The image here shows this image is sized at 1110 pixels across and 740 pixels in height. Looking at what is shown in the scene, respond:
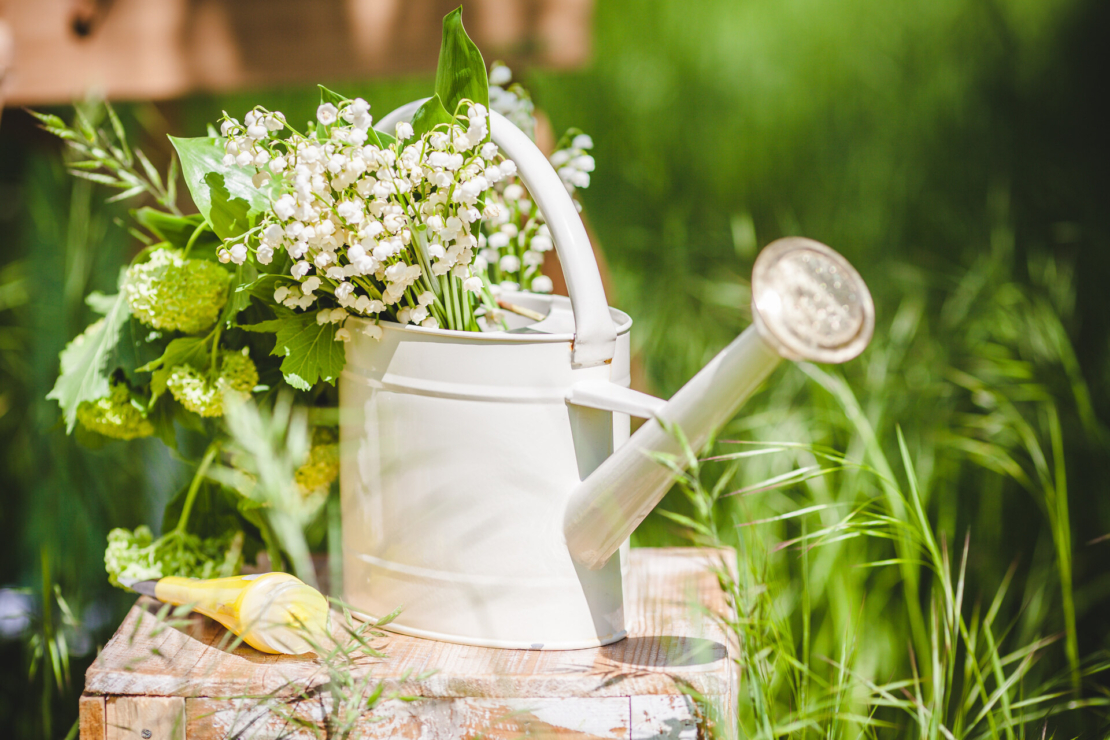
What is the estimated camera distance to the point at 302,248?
741mm

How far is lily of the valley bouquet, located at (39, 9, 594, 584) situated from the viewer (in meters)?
0.75

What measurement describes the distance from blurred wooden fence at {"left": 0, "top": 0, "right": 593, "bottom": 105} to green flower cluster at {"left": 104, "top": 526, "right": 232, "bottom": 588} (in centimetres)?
66

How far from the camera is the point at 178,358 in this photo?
889mm

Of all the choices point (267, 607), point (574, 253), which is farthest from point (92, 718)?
point (574, 253)

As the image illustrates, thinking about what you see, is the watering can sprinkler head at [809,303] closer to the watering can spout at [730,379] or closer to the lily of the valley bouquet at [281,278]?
the watering can spout at [730,379]

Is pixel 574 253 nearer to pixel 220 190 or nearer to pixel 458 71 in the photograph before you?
pixel 458 71

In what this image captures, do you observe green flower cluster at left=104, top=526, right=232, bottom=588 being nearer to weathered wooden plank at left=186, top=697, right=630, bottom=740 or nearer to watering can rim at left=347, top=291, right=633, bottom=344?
weathered wooden plank at left=186, top=697, right=630, bottom=740

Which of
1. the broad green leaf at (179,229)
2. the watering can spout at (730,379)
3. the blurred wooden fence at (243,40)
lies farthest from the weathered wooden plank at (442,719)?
the blurred wooden fence at (243,40)

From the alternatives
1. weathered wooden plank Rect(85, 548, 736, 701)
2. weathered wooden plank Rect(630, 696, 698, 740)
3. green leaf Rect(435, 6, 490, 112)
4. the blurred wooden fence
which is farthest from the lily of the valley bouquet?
weathered wooden plank Rect(630, 696, 698, 740)

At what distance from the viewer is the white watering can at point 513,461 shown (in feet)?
2.51

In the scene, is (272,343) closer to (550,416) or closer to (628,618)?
(550,416)

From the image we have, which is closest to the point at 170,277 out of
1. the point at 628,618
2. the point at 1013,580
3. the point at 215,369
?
the point at 215,369

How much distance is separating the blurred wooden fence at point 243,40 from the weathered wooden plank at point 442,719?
874 mm

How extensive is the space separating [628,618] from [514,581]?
179 millimetres
